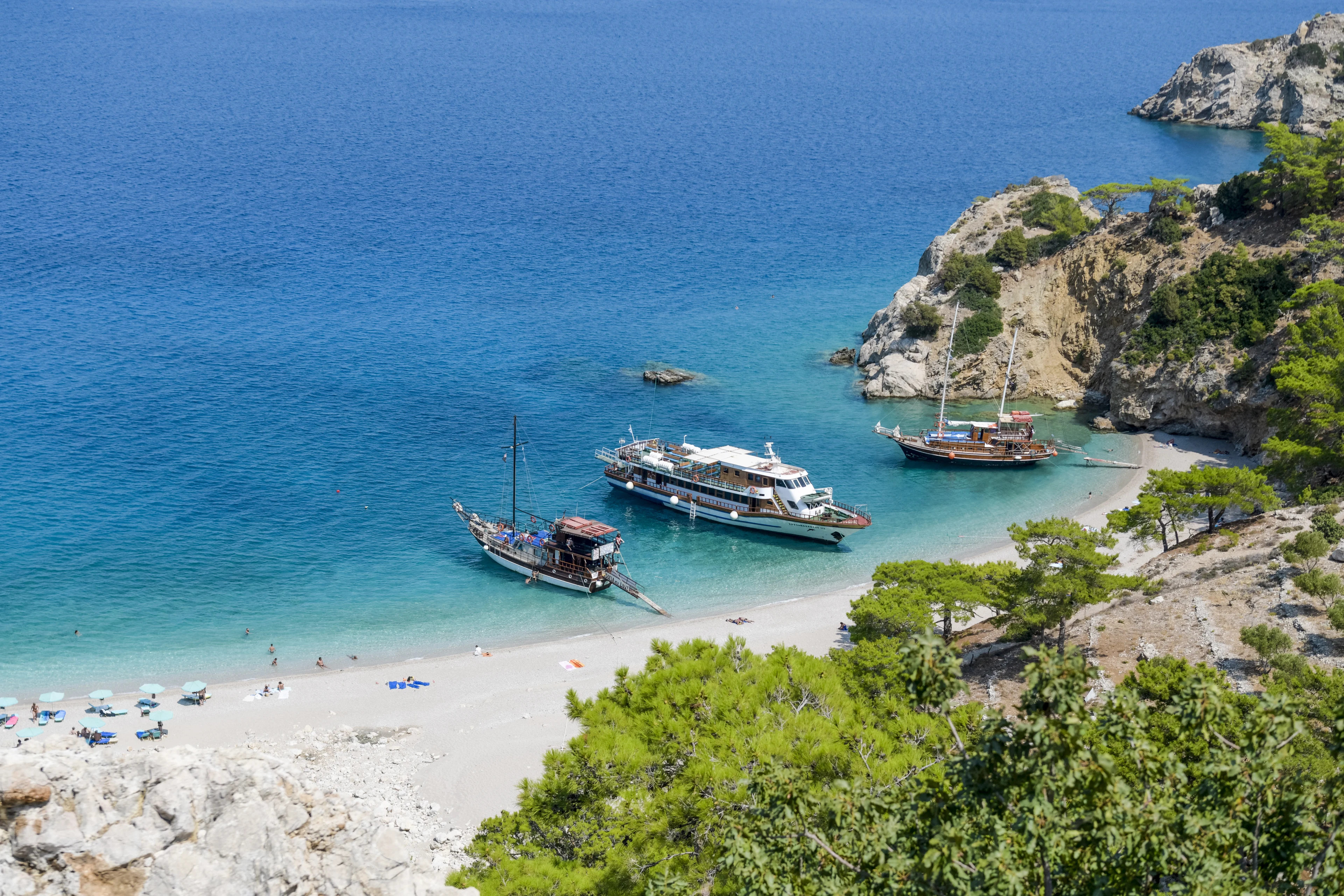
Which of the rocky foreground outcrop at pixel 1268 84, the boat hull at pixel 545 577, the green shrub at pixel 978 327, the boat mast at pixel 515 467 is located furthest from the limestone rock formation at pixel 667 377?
the rocky foreground outcrop at pixel 1268 84

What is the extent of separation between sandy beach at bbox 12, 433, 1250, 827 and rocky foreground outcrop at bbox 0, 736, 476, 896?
764 inches

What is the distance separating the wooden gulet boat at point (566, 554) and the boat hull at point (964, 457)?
79.1 feet

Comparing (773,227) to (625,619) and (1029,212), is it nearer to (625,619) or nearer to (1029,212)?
(1029,212)

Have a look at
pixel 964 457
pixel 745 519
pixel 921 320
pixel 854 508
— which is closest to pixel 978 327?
pixel 921 320

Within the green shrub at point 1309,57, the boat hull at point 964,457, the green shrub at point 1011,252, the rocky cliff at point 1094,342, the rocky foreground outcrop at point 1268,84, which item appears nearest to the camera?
the rocky cliff at point 1094,342

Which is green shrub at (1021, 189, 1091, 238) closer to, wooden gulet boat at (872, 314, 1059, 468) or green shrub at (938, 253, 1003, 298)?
green shrub at (938, 253, 1003, 298)

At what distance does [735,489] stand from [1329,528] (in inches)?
1373

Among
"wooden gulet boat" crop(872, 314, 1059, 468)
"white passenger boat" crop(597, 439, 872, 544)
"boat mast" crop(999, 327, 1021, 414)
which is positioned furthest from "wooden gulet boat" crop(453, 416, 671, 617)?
"boat mast" crop(999, 327, 1021, 414)

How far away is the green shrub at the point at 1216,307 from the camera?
7812 cm

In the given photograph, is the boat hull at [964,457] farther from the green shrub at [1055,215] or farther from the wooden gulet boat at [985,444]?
the green shrub at [1055,215]

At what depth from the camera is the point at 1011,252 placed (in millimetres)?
95562

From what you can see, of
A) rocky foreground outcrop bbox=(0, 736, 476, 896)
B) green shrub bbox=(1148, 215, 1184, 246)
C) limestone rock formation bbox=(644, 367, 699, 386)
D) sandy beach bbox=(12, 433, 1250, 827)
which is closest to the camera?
rocky foreground outcrop bbox=(0, 736, 476, 896)

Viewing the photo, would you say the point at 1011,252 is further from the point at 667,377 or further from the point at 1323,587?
the point at 1323,587

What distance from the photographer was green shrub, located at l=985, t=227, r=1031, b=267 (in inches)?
3757
